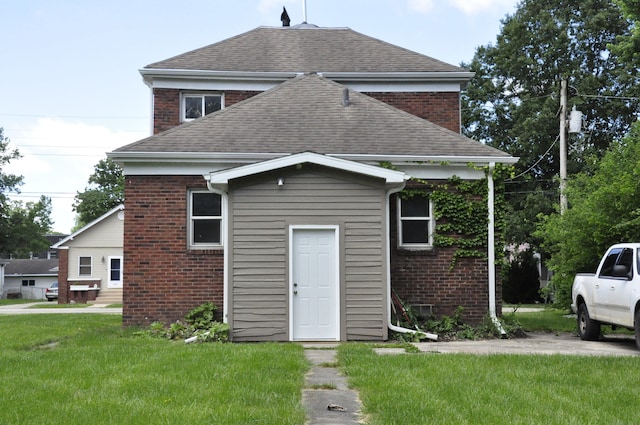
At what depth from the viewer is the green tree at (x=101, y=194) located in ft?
234

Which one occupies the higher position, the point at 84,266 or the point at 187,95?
the point at 187,95

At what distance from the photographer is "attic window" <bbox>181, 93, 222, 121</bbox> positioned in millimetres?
19766

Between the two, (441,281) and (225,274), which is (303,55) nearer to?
(441,281)

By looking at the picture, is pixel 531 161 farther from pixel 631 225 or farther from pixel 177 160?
pixel 177 160

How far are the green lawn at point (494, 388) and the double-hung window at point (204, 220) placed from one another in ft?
18.9

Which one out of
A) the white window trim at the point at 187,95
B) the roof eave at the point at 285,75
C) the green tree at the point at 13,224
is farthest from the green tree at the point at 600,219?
the green tree at the point at 13,224

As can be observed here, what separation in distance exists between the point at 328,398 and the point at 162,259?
27.7ft

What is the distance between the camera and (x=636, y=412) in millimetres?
6711

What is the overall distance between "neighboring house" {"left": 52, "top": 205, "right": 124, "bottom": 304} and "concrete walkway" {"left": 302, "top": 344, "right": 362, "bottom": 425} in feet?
104

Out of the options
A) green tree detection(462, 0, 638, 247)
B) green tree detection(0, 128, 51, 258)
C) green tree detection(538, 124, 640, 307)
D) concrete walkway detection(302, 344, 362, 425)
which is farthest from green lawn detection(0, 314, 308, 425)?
green tree detection(0, 128, 51, 258)

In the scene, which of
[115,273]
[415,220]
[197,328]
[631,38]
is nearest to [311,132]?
[415,220]

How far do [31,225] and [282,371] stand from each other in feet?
176

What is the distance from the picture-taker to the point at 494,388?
7.74 meters

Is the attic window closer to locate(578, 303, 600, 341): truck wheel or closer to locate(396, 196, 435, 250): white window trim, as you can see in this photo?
locate(396, 196, 435, 250): white window trim
